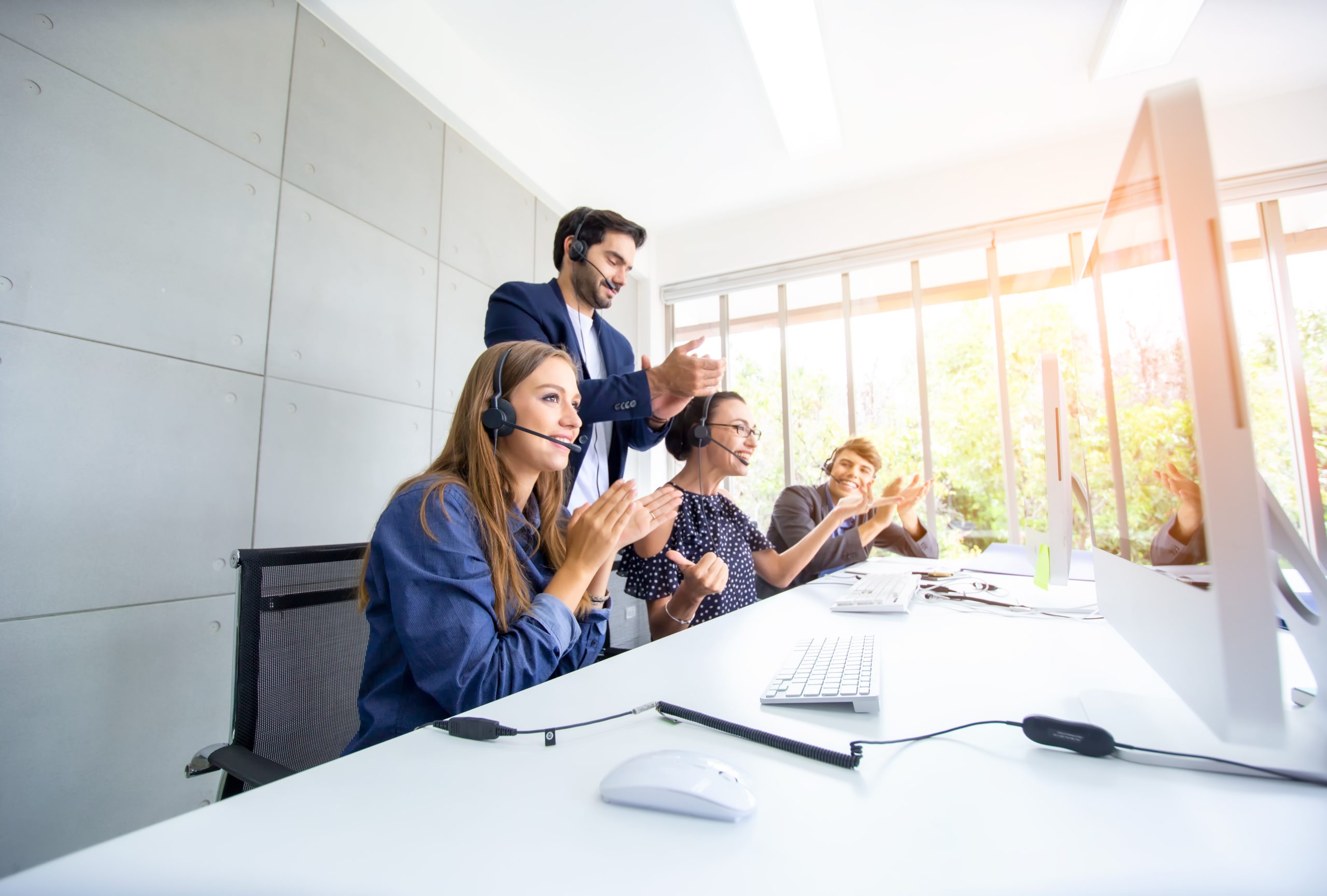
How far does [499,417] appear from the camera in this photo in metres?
1.05

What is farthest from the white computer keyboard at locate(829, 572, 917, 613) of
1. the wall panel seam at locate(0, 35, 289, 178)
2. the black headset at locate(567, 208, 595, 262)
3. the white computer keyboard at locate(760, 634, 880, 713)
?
the wall panel seam at locate(0, 35, 289, 178)

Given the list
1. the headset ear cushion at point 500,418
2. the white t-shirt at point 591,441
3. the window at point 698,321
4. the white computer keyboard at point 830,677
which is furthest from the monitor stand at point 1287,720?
the window at point 698,321

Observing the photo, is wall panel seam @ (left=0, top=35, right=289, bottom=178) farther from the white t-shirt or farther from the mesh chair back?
the mesh chair back

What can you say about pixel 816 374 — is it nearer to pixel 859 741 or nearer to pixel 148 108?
pixel 148 108

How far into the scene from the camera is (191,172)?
5.19 feet

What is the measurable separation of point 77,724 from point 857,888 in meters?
1.73

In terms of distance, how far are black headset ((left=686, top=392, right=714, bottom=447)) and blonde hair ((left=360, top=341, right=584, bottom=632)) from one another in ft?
2.26

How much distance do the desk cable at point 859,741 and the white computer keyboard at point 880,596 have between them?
606 mm

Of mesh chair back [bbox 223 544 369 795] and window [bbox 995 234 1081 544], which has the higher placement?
window [bbox 995 234 1081 544]

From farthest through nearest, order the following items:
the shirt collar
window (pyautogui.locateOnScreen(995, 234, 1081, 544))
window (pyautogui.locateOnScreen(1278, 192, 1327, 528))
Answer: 1. window (pyautogui.locateOnScreen(995, 234, 1081, 544))
2. window (pyautogui.locateOnScreen(1278, 192, 1327, 528))
3. the shirt collar

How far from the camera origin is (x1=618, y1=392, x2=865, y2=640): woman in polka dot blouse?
1483 millimetres

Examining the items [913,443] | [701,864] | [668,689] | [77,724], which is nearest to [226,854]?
[701,864]

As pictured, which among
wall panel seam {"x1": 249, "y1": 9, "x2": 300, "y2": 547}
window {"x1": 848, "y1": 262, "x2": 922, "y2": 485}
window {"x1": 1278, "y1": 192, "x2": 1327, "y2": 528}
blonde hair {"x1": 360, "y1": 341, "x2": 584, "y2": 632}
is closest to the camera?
blonde hair {"x1": 360, "y1": 341, "x2": 584, "y2": 632}

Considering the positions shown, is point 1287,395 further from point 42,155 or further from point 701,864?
point 42,155
